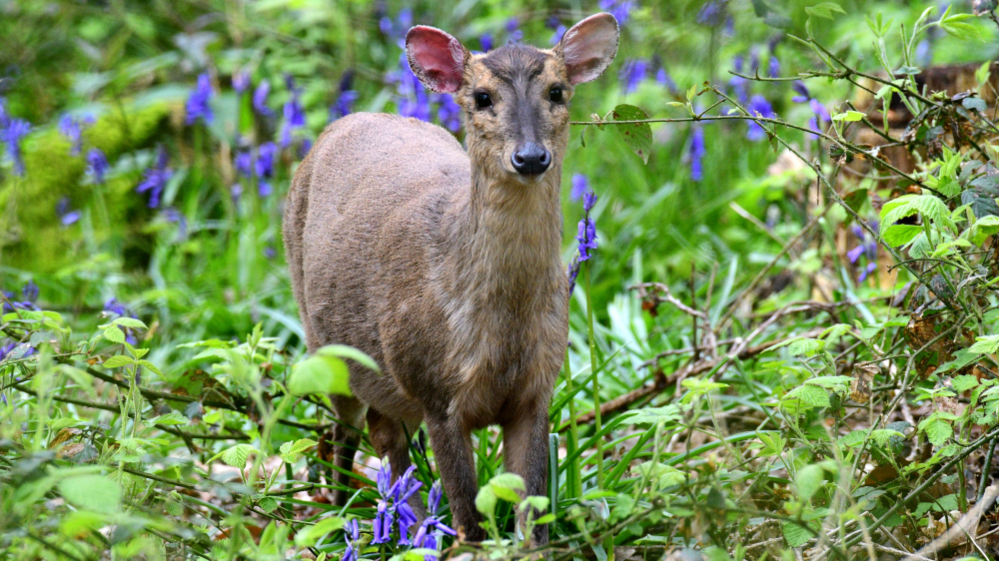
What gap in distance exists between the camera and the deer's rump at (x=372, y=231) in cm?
352

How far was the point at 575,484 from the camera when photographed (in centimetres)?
346

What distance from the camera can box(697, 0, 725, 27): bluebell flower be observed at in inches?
222

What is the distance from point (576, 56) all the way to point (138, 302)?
379cm

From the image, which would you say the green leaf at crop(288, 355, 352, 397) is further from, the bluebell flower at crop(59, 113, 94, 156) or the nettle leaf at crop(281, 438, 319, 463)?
the bluebell flower at crop(59, 113, 94, 156)

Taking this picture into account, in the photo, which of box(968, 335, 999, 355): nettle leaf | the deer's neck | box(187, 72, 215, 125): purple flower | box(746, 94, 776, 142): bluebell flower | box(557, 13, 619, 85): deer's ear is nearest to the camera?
box(968, 335, 999, 355): nettle leaf

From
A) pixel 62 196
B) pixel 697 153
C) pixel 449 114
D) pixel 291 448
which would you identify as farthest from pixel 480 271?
pixel 62 196

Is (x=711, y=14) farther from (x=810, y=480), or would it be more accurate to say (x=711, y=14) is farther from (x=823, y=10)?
(x=810, y=480)

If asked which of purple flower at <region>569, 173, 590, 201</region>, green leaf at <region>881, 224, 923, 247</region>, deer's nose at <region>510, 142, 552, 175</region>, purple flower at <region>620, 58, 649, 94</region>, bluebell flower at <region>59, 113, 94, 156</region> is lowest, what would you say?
green leaf at <region>881, 224, 923, 247</region>

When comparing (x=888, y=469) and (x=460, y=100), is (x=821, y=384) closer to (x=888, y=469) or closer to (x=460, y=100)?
(x=888, y=469)

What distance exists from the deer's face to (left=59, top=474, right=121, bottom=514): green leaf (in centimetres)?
156

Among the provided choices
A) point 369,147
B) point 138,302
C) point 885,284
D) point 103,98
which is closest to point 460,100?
point 369,147

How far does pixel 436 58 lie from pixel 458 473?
1.46 meters

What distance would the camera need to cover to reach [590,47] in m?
3.52

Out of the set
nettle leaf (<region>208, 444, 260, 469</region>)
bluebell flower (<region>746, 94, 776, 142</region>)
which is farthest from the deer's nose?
bluebell flower (<region>746, 94, 776, 142</region>)
